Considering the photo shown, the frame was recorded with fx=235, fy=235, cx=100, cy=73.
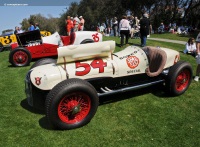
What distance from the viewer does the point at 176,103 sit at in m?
5.49

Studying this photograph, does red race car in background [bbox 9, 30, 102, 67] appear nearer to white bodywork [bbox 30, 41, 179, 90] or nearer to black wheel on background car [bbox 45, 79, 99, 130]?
white bodywork [bbox 30, 41, 179, 90]

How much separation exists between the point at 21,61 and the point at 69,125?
6.08 meters

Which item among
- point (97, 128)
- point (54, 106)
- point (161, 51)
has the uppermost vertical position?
point (161, 51)

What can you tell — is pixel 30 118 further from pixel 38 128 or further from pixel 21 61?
pixel 21 61

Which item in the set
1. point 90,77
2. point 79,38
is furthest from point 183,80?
point 79,38

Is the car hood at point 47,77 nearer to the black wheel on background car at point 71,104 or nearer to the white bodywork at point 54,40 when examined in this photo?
the black wheel on background car at point 71,104

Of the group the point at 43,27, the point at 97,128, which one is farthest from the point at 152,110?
the point at 43,27

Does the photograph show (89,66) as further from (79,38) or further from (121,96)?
(79,38)

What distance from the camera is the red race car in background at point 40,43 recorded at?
962 centimetres

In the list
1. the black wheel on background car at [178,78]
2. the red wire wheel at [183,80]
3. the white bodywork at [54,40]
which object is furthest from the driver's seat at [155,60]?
the white bodywork at [54,40]

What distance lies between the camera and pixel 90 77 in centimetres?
491

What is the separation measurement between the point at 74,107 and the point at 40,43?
6876 millimetres

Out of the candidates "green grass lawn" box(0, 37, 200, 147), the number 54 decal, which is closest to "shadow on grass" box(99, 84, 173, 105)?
"green grass lawn" box(0, 37, 200, 147)

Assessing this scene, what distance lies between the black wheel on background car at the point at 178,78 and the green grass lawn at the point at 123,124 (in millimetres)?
207
